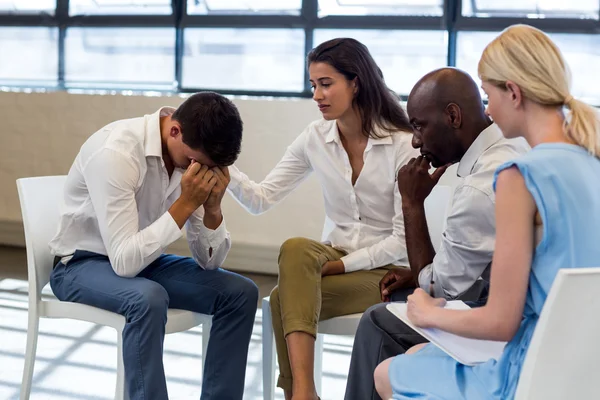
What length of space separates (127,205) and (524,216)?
127 centimetres

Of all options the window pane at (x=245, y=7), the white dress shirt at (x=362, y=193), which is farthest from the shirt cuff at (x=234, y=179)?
the window pane at (x=245, y=7)

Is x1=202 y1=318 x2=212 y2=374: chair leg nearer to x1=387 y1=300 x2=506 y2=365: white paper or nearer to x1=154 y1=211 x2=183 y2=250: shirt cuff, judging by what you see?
x1=154 y1=211 x2=183 y2=250: shirt cuff

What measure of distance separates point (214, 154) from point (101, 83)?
130 inches

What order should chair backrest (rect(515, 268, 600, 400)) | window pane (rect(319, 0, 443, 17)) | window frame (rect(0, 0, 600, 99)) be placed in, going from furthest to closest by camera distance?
window pane (rect(319, 0, 443, 17)) → window frame (rect(0, 0, 600, 99)) → chair backrest (rect(515, 268, 600, 400))

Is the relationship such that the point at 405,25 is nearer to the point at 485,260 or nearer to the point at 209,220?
the point at 209,220

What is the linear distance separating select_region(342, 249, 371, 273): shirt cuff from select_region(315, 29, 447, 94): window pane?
93.2 inches

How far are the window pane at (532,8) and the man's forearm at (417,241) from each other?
106 inches

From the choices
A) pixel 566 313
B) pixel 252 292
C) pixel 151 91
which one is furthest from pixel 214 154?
pixel 151 91

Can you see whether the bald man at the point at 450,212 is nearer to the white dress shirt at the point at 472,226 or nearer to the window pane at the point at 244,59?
the white dress shirt at the point at 472,226

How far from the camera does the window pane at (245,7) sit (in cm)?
489

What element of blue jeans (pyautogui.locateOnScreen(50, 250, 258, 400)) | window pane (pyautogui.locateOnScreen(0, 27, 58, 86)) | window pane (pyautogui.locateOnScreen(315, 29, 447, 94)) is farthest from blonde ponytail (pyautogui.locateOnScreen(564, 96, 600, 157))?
window pane (pyautogui.locateOnScreen(0, 27, 58, 86))

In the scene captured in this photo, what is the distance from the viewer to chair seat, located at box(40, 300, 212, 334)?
2334 millimetres

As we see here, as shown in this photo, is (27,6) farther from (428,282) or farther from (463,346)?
A: (463,346)

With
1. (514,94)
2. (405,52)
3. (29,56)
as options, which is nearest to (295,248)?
(514,94)
